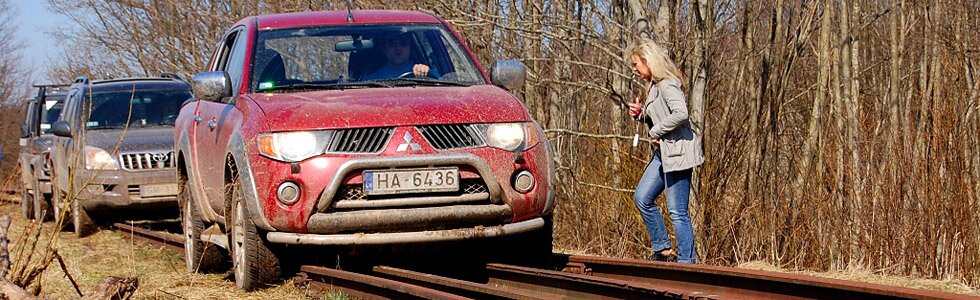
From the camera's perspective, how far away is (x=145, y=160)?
47.4ft

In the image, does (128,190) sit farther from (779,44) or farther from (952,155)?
(952,155)

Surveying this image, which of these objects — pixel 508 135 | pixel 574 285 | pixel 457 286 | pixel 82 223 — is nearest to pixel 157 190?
pixel 82 223

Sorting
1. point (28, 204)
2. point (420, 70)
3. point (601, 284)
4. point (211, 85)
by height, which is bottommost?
point (28, 204)

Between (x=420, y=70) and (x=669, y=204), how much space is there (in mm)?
1809

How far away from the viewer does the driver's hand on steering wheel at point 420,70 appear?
8.27 metres

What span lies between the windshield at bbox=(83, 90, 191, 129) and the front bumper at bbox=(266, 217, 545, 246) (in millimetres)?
8606

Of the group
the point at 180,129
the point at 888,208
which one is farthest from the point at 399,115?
the point at 888,208

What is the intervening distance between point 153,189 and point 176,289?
261 inches

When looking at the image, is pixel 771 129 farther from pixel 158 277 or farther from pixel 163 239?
pixel 158 277

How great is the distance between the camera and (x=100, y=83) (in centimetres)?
1644

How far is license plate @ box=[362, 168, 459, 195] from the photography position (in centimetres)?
707

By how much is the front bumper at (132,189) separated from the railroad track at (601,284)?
22.2 feet

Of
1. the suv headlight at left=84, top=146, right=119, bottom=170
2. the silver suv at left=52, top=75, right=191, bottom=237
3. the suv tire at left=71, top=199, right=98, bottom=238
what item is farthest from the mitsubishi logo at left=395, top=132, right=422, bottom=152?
the suv tire at left=71, top=199, right=98, bottom=238

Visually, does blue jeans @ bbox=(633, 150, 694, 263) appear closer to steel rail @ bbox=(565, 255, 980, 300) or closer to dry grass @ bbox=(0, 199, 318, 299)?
steel rail @ bbox=(565, 255, 980, 300)
